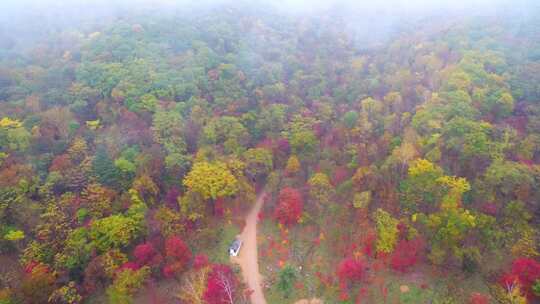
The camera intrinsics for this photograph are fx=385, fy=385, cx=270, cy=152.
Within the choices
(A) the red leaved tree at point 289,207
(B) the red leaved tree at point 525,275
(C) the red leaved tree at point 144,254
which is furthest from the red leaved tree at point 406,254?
(C) the red leaved tree at point 144,254

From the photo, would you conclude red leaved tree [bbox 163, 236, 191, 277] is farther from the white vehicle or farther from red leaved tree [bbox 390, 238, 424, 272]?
red leaved tree [bbox 390, 238, 424, 272]

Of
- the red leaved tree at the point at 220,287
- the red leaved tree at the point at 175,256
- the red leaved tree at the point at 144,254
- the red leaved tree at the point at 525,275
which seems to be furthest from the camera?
the red leaved tree at the point at 144,254

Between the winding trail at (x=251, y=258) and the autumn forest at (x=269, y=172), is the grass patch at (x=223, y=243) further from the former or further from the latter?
the winding trail at (x=251, y=258)

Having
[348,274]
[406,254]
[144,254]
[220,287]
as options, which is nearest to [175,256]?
[144,254]

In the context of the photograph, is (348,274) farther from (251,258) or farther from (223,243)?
(223,243)

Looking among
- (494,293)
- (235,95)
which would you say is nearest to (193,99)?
(235,95)
